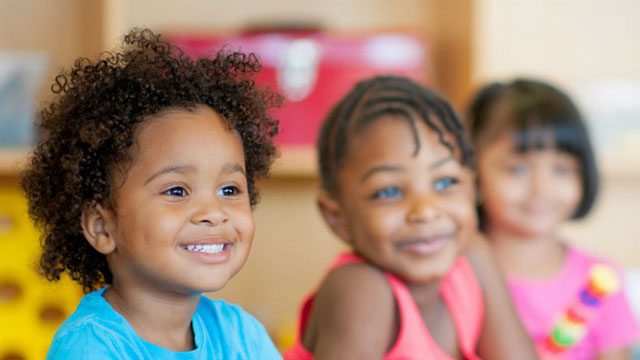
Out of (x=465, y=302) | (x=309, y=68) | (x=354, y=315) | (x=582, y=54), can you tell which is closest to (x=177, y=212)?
(x=354, y=315)

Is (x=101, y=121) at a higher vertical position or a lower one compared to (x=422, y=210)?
higher

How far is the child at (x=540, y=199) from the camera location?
1492mm

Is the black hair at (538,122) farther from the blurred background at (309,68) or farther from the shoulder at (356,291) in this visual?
the shoulder at (356,291)

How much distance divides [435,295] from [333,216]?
0.18 m

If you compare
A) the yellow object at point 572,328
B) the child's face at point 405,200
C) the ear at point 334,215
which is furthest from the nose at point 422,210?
the yellow object at point 572,328

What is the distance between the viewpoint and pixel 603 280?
1.42 m

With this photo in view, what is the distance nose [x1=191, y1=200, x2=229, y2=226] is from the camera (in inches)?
31.7

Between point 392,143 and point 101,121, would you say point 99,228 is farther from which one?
point 392,143

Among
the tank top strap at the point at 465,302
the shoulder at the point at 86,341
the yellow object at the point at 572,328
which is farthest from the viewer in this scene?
the yellow object at the point at 572,328

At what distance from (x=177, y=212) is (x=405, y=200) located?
0.36m

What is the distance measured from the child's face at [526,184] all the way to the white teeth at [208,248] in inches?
32.1

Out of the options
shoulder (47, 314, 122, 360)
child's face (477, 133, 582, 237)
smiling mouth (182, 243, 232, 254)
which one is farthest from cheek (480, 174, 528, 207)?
shoulder (47, 314, 122, 360)

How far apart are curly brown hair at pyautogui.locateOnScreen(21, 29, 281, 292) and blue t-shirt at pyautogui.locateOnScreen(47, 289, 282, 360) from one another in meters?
0.08

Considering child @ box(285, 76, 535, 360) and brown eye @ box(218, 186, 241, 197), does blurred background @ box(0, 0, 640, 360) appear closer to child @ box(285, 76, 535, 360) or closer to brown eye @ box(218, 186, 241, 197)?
child @ box(285, 76, 535, 360)
